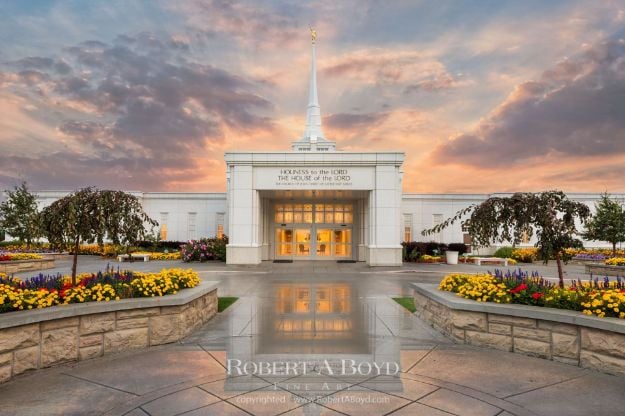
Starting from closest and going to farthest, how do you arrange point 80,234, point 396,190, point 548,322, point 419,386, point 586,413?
1. point 586,413
2. point 419,386
3. point 548,322
4. point 80,234
5. point 396,190

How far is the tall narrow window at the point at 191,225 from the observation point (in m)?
34.9

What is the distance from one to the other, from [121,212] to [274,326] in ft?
14.0

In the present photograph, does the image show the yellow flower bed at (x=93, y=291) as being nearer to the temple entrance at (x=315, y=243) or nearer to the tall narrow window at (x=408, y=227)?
the temple entrance at (x=315, y=243)

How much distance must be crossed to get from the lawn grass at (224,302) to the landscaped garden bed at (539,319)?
5710 millimetres

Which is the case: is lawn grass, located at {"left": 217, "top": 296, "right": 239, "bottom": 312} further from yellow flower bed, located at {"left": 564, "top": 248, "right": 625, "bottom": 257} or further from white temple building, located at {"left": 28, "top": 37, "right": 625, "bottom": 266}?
yellow flower bed, located at {"left": 564, "top": 248, "right": 625, "bottom": 257}

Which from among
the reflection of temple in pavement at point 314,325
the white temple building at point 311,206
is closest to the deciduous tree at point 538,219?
the reflection of temple in pavement at point 314,325

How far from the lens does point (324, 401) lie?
189 inches

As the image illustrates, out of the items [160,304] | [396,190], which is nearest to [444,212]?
[396,190]

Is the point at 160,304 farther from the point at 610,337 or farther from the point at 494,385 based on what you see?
the point at 610,337

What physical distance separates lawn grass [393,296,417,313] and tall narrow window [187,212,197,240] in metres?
26.1

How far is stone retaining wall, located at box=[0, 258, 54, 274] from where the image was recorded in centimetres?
1927

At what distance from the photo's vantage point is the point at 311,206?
95.3 ft

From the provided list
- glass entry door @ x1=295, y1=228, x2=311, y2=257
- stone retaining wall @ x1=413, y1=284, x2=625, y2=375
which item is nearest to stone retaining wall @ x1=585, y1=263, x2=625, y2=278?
stone retaining wall @ x1=413, y1=284, x2=625, y2=375

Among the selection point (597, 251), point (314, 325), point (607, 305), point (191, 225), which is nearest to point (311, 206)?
point (191, 225)
